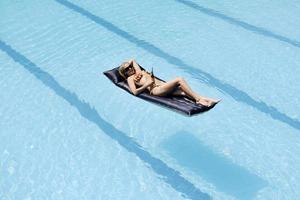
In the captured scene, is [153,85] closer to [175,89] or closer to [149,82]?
[149,82]

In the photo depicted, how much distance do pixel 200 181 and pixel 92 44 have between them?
133 inches

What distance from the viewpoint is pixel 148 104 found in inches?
225

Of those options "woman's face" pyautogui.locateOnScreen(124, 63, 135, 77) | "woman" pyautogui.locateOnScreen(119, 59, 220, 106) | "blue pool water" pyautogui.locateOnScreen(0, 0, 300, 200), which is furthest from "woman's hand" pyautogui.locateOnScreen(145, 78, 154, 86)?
"blue pool water" pyautogui.locateOnScreen(0, 0, 300, 200)

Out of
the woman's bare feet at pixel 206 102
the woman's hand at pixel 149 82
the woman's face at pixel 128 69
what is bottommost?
the woman's face at pixel 128 69

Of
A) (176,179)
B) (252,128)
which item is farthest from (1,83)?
(252,128)

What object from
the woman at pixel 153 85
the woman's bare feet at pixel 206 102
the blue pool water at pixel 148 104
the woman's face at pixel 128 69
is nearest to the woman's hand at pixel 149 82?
the woman at pixel 153 85

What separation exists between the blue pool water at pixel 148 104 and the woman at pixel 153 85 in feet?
2.23

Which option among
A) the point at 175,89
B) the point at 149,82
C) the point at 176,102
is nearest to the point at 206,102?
the point at 176,102

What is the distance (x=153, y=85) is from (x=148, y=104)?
37.5 inches

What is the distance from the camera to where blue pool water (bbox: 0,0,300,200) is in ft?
15.2

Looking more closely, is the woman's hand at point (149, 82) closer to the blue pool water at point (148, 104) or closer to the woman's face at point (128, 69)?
the woman's face at point (128, 69)

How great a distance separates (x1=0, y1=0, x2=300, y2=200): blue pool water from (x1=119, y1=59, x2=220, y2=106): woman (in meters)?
0.68

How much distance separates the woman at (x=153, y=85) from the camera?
4590 mm

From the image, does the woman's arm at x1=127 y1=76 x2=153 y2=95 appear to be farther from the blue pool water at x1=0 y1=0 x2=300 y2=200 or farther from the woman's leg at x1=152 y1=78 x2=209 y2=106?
the blue pool water at x1=0 y1=0 x2=300 y2=200
